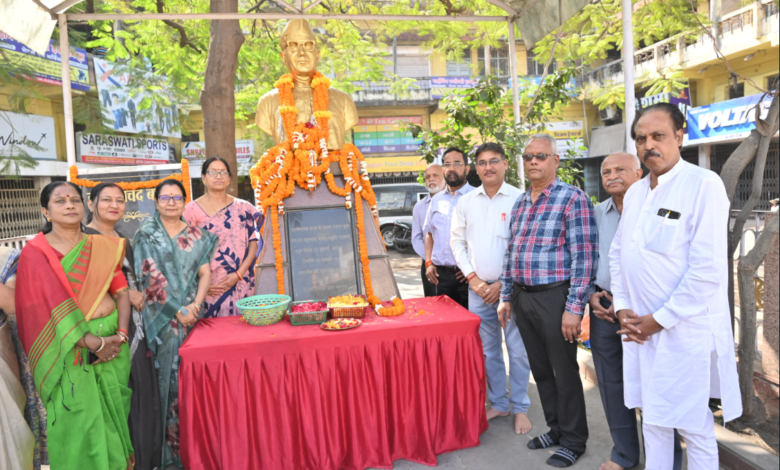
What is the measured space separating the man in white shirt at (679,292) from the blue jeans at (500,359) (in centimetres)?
106

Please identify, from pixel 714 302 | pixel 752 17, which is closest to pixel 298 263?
pixel 714 302

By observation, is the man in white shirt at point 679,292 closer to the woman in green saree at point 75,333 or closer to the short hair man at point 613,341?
the short hair man at point 613,341

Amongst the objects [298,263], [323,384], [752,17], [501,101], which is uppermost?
[752,17]

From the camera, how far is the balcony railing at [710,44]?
389 inches

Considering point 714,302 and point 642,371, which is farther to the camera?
point 642,371

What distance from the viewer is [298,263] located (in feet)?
11.8

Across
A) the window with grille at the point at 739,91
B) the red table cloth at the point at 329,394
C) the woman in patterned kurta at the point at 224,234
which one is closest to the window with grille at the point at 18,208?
the woman in patterned kurta at the point at 224,234

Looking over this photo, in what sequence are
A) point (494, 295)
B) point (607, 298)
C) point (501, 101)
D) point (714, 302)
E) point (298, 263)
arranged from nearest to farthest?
point (714, 302)
point (607, 298)
point (494, 295)
point (298, 263)
point (501, 101)

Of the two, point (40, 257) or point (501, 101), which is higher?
point (501, 101)

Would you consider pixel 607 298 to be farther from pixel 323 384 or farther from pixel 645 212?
pixel 323 384

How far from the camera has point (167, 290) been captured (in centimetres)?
303

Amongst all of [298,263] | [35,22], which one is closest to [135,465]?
[298,263]

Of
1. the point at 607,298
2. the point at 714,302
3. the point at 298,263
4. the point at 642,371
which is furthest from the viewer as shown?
the point at 298,263

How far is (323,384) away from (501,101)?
3.65 metres
